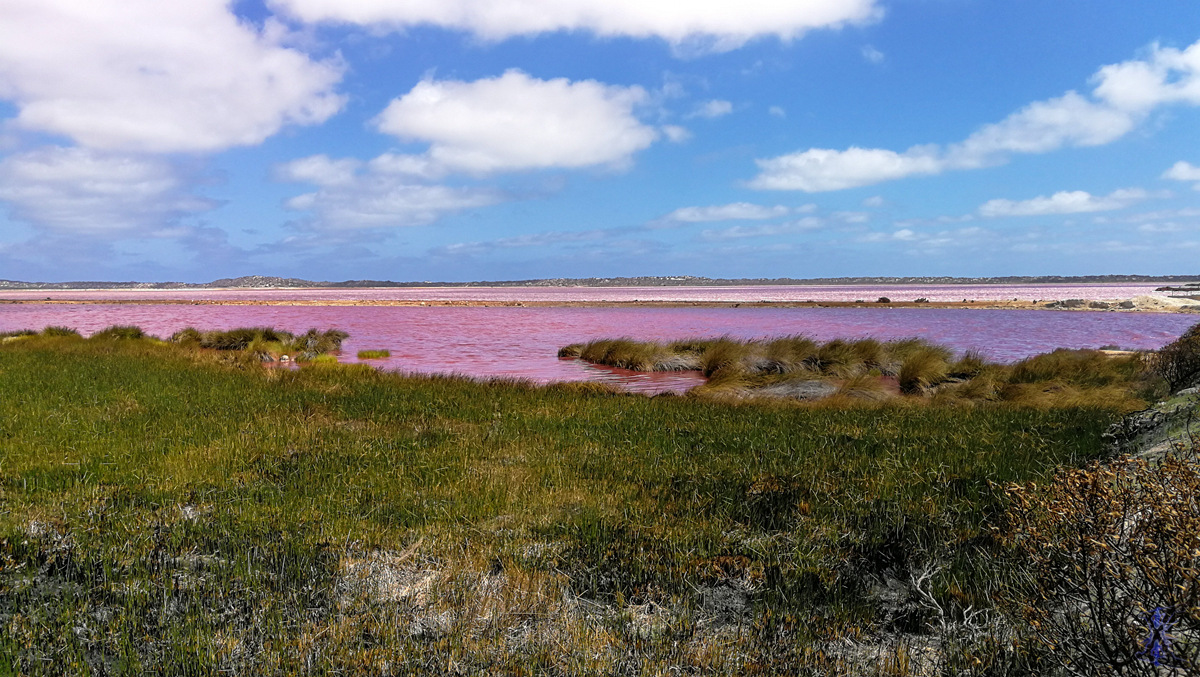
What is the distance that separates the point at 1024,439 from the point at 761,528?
6052 mm

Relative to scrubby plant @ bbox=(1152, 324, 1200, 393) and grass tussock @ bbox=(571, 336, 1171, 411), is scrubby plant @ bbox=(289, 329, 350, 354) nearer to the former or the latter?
grass tussock @ bbox=(571, 336, 1171, 411)

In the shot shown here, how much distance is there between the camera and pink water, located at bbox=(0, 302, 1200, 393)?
85.1 feet

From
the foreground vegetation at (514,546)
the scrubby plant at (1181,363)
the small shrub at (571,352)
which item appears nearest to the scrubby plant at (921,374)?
the scrubby plant at (1181,363)

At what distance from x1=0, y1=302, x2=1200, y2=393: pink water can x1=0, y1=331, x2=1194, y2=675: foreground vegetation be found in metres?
10.9

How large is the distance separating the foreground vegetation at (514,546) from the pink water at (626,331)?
35.6ft

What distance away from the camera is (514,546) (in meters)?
6.09

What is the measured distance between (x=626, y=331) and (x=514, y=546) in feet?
126

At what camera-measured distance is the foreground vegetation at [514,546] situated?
440 centimetres

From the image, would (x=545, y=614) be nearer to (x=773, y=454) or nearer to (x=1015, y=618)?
(x=1015, y=618)

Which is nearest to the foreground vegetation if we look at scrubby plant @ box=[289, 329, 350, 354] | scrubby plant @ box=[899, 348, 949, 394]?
scrubby plant @ box=[899, 348, 949, 394]

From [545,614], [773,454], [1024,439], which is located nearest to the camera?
[545,614]

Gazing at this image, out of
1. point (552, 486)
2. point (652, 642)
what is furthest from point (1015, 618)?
point (552, 486)

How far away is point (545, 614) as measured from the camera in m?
4.98

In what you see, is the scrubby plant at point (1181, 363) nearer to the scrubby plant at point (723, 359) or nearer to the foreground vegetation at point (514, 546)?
the foreground vegetation at point (514, 546)
